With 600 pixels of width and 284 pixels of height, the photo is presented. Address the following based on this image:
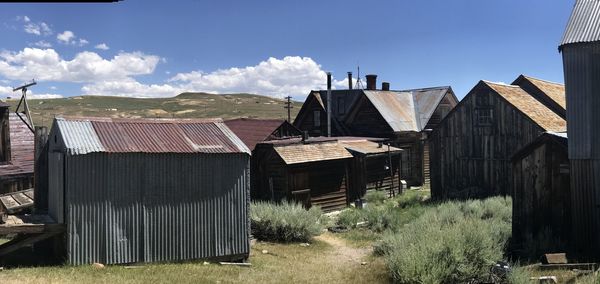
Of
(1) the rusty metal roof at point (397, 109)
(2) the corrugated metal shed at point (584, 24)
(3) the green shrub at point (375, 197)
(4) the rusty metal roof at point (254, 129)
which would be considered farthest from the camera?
(1) the rusty metal roof at point (397, 109)

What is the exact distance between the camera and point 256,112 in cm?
11406

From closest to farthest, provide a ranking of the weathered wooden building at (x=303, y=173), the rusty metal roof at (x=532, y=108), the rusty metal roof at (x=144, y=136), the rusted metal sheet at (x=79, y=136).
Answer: the rusted metal sheet at (x=79, y=136) → the rusty metal roof at (x=144, y=136) → the rusty metal roof at (x=532, y=108) → the weathered wooden building at (x=303, y=173)

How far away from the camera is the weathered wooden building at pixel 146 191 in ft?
37.6

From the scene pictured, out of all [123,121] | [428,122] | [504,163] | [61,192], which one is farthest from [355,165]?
[61,192]

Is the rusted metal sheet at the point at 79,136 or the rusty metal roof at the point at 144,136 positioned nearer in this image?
the rusted metal sheet at the point at 79,136

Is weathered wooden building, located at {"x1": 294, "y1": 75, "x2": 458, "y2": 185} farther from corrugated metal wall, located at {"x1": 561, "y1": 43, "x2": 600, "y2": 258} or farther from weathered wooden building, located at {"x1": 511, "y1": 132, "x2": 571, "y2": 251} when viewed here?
corrugated metal wall, located at {"x1": 561, "y1": 43, "x2": 600, "y2": 258}

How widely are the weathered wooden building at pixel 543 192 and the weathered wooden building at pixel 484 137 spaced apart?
296 inches

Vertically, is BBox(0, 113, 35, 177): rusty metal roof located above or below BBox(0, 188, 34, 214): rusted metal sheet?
above

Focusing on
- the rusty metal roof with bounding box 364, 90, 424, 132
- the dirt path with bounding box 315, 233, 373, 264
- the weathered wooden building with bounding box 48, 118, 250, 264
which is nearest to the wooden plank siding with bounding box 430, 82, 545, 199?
the rusty metal roof with bounding box 364, 90, 424, 132

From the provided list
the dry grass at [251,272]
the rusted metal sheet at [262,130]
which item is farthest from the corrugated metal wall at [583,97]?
the rusted metal sheet at [262,130]

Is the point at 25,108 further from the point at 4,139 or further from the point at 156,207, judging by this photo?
the point at 156,207

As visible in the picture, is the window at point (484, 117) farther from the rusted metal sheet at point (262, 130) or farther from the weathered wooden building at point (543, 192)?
the rusted metal sheet at point (262, 130)

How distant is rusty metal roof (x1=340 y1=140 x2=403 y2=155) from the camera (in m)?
25.0

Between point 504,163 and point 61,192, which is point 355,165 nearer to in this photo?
point 504,163
